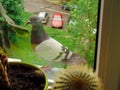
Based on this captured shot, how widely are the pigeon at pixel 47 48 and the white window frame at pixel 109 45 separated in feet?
0.37

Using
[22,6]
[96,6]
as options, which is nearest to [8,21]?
[22,6]

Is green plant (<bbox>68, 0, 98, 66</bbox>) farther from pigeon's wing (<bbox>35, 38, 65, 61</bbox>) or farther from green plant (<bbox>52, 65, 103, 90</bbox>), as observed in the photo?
green plant (<bbox>52, 65, 103, 90</bbox>)

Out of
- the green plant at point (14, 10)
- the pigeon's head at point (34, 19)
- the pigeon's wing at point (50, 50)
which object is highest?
the green plant at point (14, 10)

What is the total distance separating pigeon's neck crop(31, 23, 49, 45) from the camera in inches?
38.1

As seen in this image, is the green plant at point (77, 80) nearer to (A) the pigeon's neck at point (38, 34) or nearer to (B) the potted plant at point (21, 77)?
(B) the potted plant at point (21, 77)

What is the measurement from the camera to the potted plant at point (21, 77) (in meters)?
0.78

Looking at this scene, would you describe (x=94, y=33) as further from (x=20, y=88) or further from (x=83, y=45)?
(x=20, y=88)

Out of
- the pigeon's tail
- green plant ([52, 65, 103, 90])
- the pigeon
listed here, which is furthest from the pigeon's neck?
green plant ([52, 65, 103, 90])

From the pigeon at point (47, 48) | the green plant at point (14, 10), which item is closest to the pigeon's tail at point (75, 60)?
the pigeon at point (47, 48)

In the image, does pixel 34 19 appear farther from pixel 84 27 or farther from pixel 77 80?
pixel 77 80

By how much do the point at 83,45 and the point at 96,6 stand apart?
0.51 ft

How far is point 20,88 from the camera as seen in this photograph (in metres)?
0.82

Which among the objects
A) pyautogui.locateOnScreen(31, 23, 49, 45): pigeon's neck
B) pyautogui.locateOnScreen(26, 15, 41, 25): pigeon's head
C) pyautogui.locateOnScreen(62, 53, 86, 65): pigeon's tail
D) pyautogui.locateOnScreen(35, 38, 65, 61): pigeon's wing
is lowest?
pyautogui.locateOnScreen(62, 53, 86, 65): pigeon's tail

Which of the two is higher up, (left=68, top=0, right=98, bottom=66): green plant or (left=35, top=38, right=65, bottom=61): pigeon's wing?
(left=68, top=0, right=98, bottom=66): green plant
